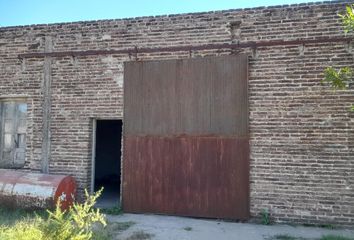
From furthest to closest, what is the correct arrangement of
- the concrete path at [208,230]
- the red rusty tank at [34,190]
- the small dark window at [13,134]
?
the small dark window at [13,134] < the red rusty tank at [34,190] < the concrete path at [208,230]

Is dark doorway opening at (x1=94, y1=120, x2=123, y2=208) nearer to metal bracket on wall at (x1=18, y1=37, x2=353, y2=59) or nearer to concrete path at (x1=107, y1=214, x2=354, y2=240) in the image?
metal bracket on wall at (x1=18, y1=37, x2=353, y2=59)

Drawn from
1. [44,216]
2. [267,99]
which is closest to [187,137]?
[267,99]

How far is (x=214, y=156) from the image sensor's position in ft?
29.7

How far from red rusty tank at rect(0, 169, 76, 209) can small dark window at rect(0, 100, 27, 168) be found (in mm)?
1355

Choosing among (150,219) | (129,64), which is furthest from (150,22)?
(150,219)

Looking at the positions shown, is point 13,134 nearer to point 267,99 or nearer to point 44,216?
point 44,216

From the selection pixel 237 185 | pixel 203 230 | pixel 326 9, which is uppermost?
pixel 326 9

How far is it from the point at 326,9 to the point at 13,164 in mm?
8790

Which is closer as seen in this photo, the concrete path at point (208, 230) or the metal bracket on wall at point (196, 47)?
the concrete path at point (208, 230)

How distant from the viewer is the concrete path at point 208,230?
739 centimetres

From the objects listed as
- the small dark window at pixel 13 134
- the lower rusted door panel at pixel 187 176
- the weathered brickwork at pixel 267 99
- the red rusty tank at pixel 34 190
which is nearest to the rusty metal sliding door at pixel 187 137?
the lower rusted door panel at pixel 187 176

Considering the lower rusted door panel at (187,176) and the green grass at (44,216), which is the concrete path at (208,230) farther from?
the lower rusted door panel at (187,176)

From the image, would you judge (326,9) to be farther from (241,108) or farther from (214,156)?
(214,156)

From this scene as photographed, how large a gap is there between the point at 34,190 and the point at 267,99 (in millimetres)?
5671
